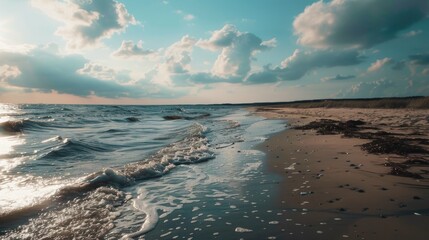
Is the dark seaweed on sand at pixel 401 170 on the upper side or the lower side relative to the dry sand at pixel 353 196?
upper

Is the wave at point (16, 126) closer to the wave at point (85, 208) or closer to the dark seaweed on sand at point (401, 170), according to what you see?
the wave at point (85, 208)

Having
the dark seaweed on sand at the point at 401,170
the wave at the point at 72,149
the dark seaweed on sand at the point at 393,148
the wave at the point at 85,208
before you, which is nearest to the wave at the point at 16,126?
the wave at the point at 72,149

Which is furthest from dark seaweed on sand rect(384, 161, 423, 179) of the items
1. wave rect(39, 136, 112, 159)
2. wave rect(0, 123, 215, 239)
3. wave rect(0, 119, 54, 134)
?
wave rect(0, 119, 54, 134)

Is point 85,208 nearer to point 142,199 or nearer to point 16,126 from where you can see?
point 142,199

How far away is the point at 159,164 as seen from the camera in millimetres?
10227

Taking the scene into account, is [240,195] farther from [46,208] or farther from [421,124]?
[421,124]

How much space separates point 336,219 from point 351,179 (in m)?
2.73

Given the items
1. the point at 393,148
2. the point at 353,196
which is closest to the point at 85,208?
the point at 353,196

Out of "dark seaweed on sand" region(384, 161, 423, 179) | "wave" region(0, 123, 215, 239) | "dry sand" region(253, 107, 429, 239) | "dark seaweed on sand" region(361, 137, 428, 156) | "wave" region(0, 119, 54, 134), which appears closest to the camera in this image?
"dry sand" region(253, 107, 429, 239)

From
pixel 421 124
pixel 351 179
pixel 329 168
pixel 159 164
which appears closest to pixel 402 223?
pixel 351 179

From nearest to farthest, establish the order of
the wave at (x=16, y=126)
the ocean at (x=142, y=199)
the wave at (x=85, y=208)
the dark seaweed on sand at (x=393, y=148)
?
1. the ocean at (x=142, y=199)
2. the wave at (x=85, y=208)
3. the dark seaweed on sand at (x=393, y=148)
4. the wave at (x=16, y=126)

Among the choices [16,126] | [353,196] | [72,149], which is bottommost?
[72,149]

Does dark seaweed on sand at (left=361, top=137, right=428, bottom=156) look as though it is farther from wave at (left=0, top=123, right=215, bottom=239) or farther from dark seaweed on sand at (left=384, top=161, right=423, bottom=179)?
wave at (left=0, top=123, right=215, bottom=239)

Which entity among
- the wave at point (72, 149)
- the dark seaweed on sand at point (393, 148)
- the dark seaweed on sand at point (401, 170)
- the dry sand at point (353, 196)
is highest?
the dark seaweed on sand at point (393, 148)
